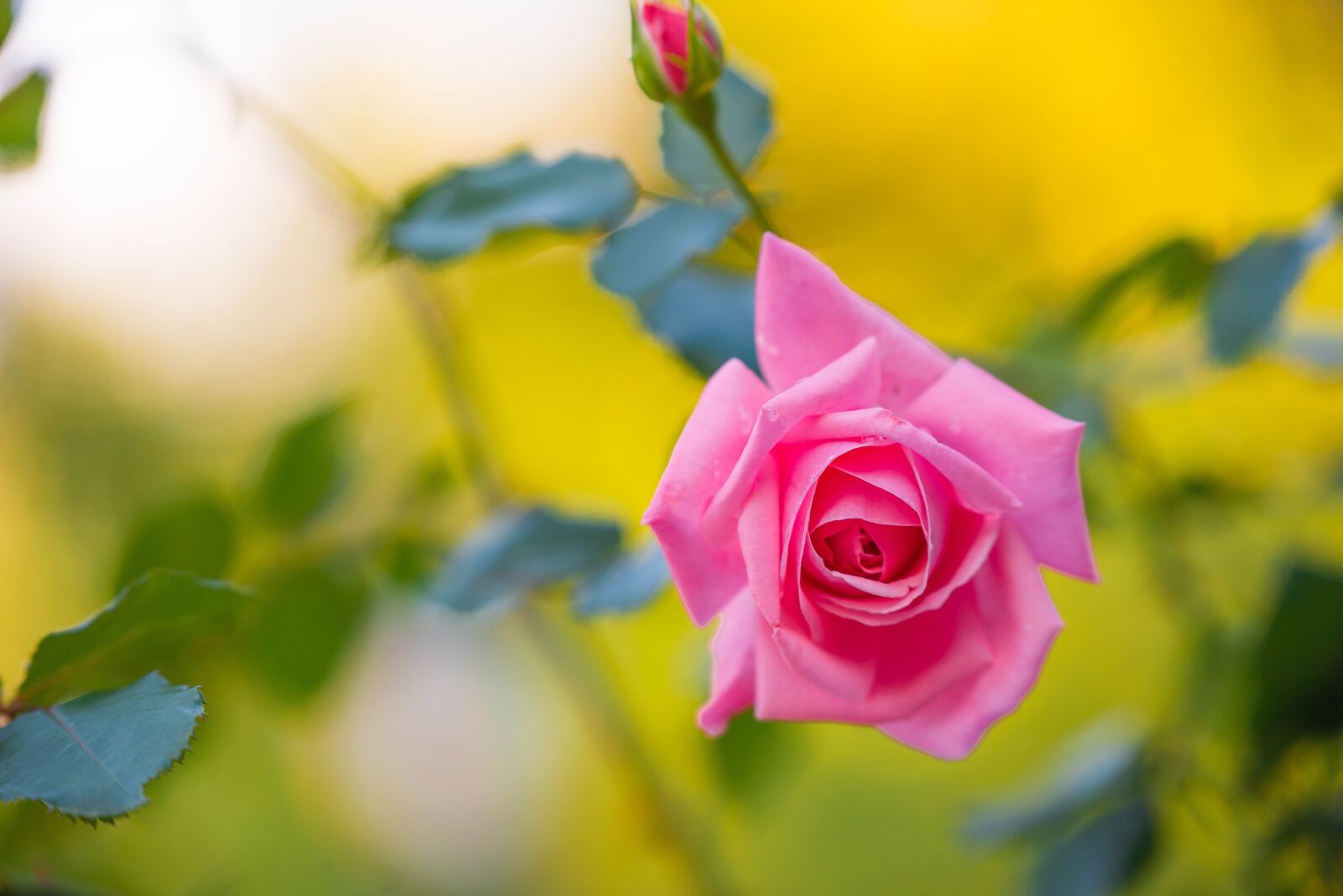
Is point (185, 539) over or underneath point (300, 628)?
over

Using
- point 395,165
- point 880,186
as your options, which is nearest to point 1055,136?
point 880,186

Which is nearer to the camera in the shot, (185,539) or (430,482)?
(185,539)

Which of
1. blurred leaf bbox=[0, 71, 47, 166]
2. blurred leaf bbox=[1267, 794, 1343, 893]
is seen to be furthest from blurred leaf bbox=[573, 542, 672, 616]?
blurred leaf bbox=[1267, 794, 1343, 893]

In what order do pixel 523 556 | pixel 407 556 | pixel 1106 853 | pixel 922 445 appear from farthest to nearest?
pixel 407 556, pixel 1106 853, pixel 523 556, pixel 922 445

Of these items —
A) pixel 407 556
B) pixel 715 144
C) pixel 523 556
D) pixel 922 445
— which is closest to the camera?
pixel 922 445

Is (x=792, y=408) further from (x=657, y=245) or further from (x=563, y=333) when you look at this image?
(x=563, y=333)

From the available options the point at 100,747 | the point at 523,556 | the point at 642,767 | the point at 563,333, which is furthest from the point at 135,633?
the point at 563,333

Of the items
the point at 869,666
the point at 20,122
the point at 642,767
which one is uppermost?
the point at 20,122
